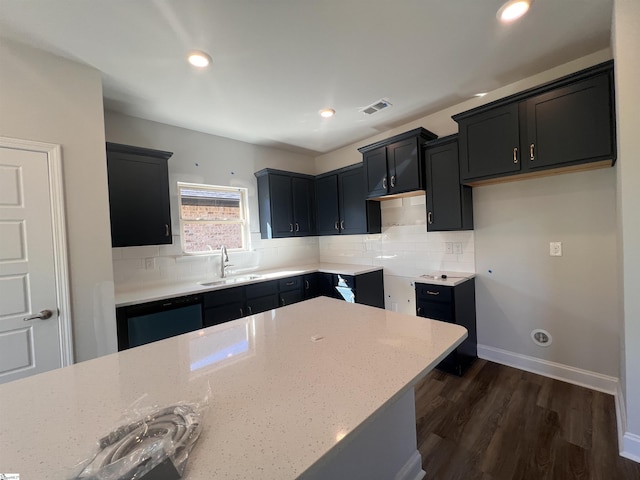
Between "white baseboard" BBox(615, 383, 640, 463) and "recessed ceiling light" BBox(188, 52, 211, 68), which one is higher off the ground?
"recessed ceiling light" BBox(188, 52, 211, 68)

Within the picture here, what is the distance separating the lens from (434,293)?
2686 mm

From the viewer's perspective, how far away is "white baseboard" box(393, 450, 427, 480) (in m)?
1.44

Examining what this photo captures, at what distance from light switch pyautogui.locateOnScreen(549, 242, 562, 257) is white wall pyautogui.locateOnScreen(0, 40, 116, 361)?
3.69 metres

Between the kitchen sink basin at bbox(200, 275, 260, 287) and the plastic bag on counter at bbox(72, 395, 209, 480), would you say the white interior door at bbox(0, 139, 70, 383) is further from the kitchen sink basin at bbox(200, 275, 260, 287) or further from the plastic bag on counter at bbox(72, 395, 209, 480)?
the plastic bag on counter at bbox(72, 395, 209, 480)

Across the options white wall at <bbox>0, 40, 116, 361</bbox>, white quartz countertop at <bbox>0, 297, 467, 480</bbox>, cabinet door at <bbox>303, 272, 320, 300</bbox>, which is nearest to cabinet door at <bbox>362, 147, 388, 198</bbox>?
cabinet door at <bbox>303, 272, 320, 300</bbox>

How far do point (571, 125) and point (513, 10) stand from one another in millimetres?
950

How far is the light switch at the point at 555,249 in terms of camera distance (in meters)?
2.40

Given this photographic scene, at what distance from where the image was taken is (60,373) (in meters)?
1.03

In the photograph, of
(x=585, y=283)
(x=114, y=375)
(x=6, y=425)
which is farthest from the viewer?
(x=585, y=283)

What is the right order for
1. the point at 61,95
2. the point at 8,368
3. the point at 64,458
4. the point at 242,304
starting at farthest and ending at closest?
the point at 242,304, the point at 61,95, the point at 8,368, the point at 64,458

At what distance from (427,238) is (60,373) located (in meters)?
3.21

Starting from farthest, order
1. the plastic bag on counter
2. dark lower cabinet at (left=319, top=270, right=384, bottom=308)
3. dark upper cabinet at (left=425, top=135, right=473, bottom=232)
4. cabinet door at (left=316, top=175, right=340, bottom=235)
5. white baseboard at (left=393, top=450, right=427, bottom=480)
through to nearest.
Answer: cabinet door at (left=316, top=175, right=340, bottom=235)
dark lower cabinet at (left=319, top=270, right=384, bottom=308)
dark upper cabinet at (left=425, top=135, right=473, bottom=232)
white baseboard at (left=393, top=450, right=427, bottom=480)
the plastic bag on counter

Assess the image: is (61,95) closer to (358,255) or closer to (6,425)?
(6,425)

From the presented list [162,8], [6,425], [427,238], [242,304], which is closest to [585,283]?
[427,238]
